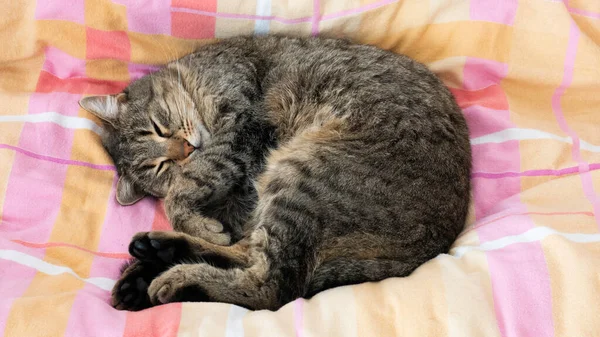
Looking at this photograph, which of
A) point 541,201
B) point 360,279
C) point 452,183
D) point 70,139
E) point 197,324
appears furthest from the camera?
point 70,139

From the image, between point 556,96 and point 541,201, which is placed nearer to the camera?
point 541,201

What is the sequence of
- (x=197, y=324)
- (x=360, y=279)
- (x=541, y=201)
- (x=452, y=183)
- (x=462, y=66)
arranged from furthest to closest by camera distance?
(x=462, y=66), (x=541, y=201), (x=452, y=183), (x=360, y=279), (x=197, y=324)

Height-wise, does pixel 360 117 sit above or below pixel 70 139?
above

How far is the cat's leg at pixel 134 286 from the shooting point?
186cm

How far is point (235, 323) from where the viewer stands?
65.4 inches

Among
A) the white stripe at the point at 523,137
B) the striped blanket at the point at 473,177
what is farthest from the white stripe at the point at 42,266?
the white stripe at the point at 523,137

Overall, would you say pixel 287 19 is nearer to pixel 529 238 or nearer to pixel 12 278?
pixel 529 238

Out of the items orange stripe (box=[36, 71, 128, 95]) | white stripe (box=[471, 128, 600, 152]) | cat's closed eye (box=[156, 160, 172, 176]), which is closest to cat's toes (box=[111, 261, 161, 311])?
cat's closed eye (box=[156, 160, 172, 176])

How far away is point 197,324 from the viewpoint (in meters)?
1.65

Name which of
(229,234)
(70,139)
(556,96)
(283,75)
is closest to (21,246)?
(70,139)

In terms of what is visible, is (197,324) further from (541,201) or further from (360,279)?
(541,201)

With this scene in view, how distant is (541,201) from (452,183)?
434mm

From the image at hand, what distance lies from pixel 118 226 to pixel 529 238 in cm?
163

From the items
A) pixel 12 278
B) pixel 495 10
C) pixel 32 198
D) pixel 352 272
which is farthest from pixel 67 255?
pixel 495 10
